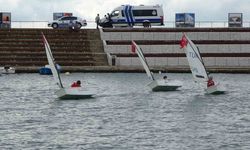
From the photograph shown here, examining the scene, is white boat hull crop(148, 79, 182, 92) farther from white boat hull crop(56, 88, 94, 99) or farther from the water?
white boat hull crop(56, 88, 94, 99)

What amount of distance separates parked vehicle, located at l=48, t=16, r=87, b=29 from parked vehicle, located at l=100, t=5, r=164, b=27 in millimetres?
5204

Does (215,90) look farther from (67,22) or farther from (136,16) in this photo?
(67,22)

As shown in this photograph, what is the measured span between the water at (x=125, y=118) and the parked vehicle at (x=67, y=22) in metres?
41.1

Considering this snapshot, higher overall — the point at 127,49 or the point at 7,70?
the point at 127,49

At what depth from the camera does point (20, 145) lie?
234ft

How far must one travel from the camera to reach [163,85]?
379 feet

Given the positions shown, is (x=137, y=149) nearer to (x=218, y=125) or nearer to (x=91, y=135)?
(x=91, y=135)

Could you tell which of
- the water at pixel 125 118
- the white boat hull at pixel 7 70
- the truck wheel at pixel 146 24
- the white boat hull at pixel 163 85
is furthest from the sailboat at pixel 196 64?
the truck wheel at pixel 146 24

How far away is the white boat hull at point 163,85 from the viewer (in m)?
115

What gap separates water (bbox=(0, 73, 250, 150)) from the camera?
72.8 m

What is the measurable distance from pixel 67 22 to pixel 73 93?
225ft

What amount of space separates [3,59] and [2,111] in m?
60.1

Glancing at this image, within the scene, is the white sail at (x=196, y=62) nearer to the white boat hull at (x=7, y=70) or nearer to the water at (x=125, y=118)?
the water at (x=125, y=118)

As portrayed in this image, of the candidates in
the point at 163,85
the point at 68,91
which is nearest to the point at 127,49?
the point at 163,85
